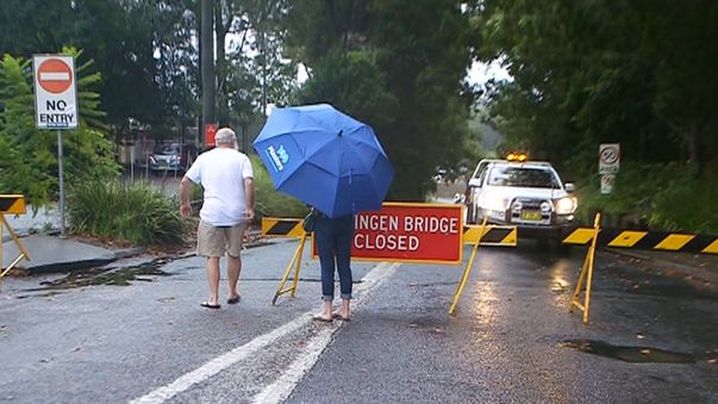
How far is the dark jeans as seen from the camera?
8.30 meters

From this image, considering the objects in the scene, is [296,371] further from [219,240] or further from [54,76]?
[54,76]

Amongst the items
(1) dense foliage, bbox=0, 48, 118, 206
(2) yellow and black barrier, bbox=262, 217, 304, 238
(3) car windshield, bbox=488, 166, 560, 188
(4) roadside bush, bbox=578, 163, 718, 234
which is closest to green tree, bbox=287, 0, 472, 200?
(4) roadside bush, bbox=578, 163, 718, 234

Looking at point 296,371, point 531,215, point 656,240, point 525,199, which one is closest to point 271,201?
point 525,199

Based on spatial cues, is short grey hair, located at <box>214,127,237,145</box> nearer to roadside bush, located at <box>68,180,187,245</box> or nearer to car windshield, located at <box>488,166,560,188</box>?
roadside bush, located at <box>68,180,187,245</box>

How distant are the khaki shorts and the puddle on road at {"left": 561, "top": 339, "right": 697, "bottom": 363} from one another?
3432 mm

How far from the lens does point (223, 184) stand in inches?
351

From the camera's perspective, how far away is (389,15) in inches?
1613

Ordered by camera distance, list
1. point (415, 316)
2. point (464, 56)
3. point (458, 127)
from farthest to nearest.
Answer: point (458, 127)
point (464, 56)
point (415, 316)

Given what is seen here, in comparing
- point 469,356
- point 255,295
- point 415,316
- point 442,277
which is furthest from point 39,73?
point 469,356

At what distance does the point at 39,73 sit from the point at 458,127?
1459 inches

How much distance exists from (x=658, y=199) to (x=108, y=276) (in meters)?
12.7

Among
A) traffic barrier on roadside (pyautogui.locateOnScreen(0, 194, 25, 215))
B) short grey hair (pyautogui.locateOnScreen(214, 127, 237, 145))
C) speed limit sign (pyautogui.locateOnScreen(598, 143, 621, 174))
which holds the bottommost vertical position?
traffic barrier on roadside (pyautogui.locateOnScreen(0, 194, 25, 215))

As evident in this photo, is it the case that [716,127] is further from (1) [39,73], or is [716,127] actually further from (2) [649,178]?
(1) [39,73]

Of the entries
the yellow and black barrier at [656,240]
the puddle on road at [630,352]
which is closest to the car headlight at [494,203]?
the yellow and black barrier at [656,240]
